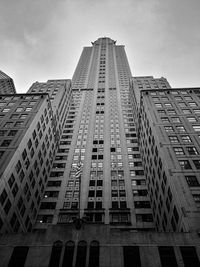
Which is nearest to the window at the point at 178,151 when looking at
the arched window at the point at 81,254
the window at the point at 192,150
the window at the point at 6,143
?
the window at the point at 192,150

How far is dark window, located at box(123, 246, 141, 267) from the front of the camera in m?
24.8

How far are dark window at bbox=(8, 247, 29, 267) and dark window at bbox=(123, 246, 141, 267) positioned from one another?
12.3 m

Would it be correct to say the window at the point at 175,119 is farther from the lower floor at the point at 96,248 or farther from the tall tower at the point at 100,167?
the lower floor at the point at 96,248

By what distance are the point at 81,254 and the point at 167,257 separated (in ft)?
33.9

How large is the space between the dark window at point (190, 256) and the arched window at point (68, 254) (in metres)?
13.3

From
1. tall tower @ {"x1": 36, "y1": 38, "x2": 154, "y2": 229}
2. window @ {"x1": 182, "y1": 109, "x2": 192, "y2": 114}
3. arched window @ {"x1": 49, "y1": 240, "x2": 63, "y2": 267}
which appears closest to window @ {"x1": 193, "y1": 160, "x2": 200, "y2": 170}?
tall tower @ {"x1": 36, "y1": 38, "x2": 154, "y2": 229}

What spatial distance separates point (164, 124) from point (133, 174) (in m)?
16.5

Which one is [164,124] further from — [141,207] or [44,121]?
[44,121]

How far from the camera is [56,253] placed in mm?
26328

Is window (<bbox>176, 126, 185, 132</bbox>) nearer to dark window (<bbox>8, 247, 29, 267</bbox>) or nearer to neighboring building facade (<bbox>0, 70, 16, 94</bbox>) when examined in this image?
dark window (<bbox>8, 247, 29, 267</bbox>)

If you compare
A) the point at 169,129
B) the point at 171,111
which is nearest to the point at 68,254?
the point at 169,129

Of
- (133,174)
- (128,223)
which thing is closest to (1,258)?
(128,223)

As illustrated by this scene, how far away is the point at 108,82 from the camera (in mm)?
111688

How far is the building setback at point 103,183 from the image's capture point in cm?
2631
